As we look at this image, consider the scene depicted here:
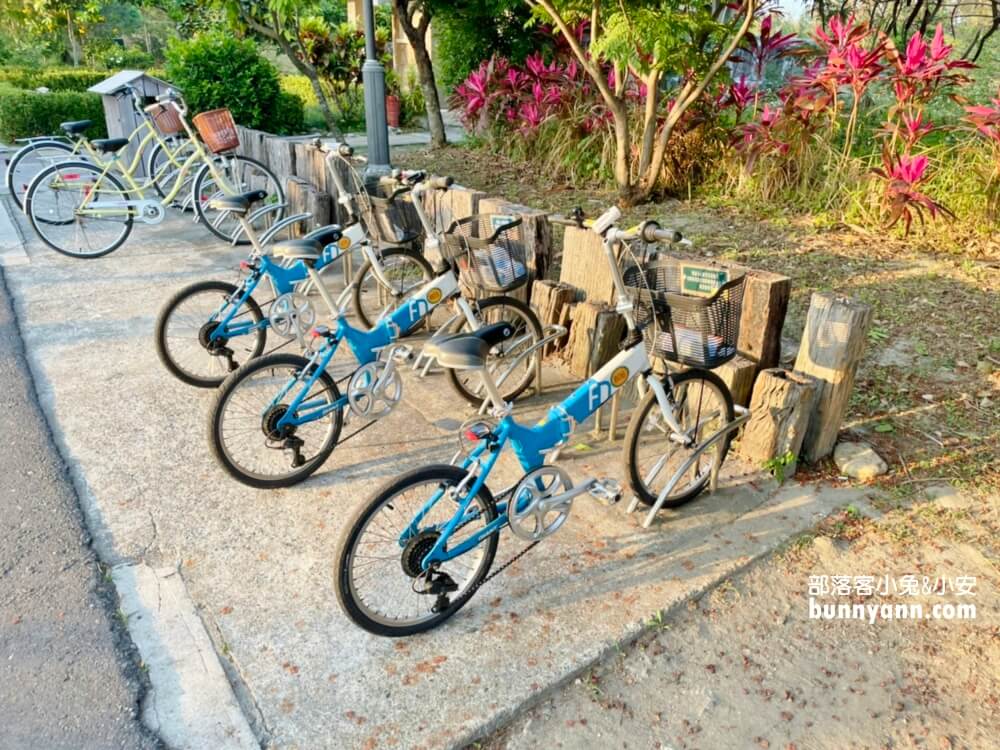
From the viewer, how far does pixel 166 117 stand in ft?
22.4

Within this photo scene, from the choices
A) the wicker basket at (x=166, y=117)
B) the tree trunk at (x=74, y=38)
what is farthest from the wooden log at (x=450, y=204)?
the tree trunk at (x=74, y=38)

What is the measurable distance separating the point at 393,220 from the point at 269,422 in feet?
6.14

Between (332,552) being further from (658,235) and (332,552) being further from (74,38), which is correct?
(74,38)

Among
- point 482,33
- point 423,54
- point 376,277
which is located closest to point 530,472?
point 376,277

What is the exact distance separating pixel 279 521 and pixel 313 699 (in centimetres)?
98

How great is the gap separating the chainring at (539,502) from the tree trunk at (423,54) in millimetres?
8470

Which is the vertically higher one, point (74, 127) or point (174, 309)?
point (74, 127)

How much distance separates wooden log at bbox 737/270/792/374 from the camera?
3.46 meters

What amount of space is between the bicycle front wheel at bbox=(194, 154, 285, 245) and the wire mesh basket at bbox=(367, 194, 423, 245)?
255 centimetres

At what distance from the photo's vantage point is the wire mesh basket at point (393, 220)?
458cm

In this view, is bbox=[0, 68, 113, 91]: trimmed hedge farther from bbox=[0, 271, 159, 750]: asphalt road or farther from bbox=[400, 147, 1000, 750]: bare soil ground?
bbox=[400, 147, 1000, 750]: bare soil ground

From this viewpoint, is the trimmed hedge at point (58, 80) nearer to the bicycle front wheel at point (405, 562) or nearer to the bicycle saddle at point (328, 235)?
the bicycle saddle at point (328, 235)

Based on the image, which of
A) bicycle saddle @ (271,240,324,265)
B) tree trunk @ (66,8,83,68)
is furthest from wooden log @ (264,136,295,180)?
tree trunk @ (66,8,83,68)

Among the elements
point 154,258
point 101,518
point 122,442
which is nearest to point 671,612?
point 101,518
